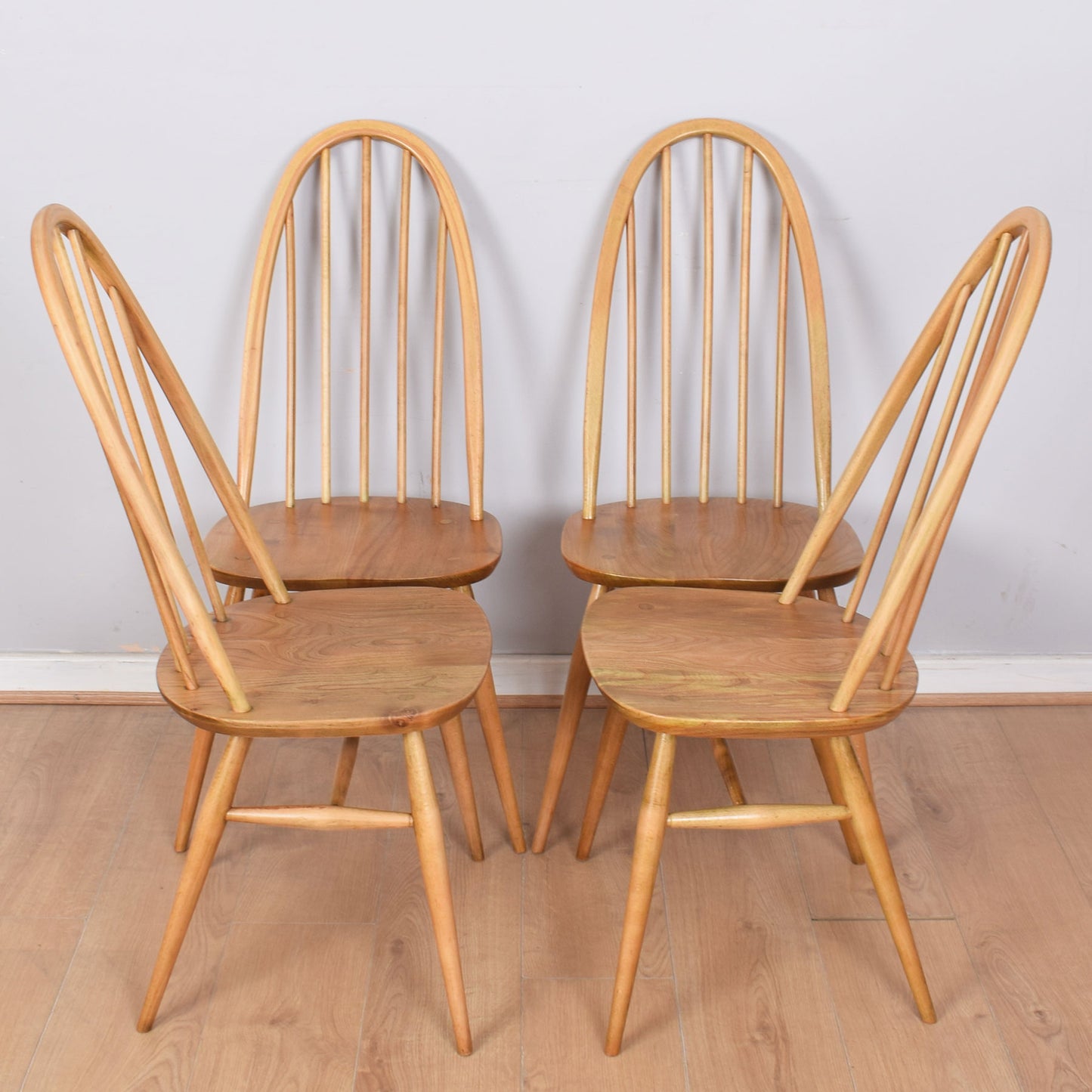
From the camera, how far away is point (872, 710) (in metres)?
1.17

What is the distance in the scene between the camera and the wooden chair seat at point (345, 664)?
1168 millimetres

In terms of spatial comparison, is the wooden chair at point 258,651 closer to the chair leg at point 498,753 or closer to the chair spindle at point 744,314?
the chair leg at point 498,753

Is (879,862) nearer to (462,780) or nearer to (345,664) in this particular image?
(462,780)

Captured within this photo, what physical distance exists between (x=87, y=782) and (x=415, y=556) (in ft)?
2.22

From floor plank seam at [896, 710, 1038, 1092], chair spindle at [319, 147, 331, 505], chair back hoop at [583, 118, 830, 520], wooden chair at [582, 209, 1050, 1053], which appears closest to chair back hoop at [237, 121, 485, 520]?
chair spindle at [319, 147, 331, 505]

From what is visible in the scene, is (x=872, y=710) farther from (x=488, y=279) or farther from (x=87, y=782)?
(x=87, y=782)

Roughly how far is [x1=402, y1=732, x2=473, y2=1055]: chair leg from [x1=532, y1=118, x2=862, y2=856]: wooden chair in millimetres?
306

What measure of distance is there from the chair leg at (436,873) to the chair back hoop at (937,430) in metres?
0.45

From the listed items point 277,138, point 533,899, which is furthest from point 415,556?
point 277,138

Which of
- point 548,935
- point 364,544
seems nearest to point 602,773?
point 548,935

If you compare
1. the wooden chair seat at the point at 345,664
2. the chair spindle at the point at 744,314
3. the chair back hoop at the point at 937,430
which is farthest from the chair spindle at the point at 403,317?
the chair back hoop at the point at 937,430

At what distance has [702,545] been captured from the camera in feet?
4.98

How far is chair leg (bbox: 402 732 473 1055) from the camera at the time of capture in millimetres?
1219

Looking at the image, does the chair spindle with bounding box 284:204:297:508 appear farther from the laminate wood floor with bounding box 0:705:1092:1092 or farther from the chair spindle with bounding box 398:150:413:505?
the laminate wood floor with bounding box 0:705:1092:1092
